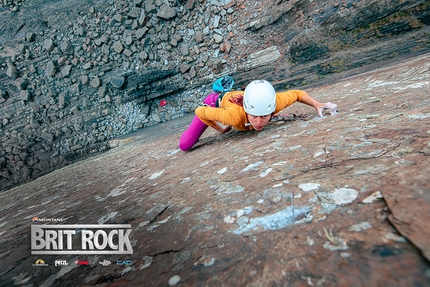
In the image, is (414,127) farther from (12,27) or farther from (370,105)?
(12,27)

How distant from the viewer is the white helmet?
7.95 feet

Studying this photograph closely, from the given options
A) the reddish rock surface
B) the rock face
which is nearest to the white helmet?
the reddish rock surface

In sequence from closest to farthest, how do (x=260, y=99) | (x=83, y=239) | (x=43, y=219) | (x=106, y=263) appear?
(x=106, y=263), (x=83, y=239), (x=43, y=219), (x=260, y=99)

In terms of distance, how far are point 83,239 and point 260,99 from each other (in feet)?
6.40

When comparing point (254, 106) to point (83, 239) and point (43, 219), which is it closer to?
point (83, 239)

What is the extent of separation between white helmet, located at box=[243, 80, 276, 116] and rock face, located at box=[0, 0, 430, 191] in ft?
17.0

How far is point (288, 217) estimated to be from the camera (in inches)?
43.8

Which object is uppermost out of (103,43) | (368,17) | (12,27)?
(12,27)

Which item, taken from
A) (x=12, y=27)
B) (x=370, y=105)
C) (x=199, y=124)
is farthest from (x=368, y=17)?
(x=12, y=27)

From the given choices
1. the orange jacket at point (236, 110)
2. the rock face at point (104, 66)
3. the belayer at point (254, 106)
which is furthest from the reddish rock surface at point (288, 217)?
the rock face at point (104, 66)

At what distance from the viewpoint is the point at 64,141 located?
9.16 metres

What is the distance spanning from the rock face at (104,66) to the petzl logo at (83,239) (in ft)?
22.1

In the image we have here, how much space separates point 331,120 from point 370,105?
1.55 ft

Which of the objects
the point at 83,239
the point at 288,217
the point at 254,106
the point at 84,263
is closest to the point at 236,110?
the point at 254,106
